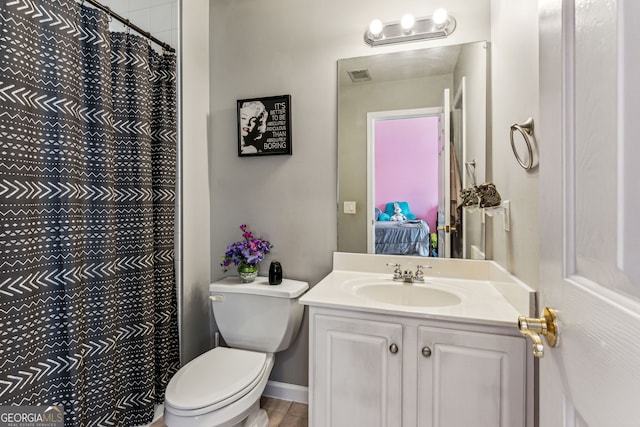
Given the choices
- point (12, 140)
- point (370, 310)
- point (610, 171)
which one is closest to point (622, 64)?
point (610, 171)

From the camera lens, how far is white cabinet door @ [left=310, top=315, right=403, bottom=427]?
1.16 m

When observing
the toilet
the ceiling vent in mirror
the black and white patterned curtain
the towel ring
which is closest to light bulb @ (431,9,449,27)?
the ceiling vent in mirror

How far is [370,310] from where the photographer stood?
1.17 meters

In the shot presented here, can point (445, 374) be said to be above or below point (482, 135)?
below

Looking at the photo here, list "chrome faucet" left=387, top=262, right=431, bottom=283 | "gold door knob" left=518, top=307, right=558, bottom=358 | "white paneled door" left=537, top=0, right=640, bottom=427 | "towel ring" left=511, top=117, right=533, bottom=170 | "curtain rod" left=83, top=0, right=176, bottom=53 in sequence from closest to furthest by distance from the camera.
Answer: "white paneled door" left=537, top=0, right=640, bottom=427
"gold door knob" left=518, top=307, right=558, bottom=358
"towel ring" left=511, top=117, right=533, bottom=170
"curtain rod" left=83, top=0, right=176, bottom=53
"chrome faucet" left=387, top=262, right=431, bottom=283

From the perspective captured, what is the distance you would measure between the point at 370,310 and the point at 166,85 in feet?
5.12

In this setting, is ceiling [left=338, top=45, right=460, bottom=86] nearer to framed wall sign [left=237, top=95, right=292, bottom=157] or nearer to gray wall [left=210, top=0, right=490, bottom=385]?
gray wall [left=210, top=0, right=490, bottom=385]

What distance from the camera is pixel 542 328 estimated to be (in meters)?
0.62

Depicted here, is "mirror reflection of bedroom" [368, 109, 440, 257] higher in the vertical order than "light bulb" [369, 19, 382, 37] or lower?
lower

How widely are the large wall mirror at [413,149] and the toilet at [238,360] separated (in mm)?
490

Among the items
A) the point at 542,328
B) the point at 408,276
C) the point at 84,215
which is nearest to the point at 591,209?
the point at 542,328

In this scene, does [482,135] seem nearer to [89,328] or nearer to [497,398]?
[497,398]

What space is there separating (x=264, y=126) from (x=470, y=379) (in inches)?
62.2

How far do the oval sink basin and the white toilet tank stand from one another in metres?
0.39
